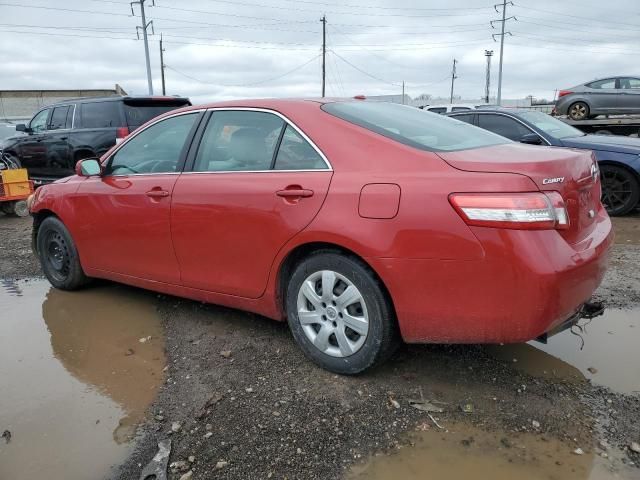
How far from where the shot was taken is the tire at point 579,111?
15.0 meters

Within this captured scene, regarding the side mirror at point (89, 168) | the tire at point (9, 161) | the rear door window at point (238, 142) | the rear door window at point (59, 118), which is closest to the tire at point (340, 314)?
the rear door window at point (238, 142)

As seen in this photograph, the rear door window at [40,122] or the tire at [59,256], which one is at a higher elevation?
the rear door window at [40,122]

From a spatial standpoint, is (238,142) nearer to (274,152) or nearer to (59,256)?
(274,152)

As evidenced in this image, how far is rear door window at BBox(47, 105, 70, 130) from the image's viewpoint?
10008 mm

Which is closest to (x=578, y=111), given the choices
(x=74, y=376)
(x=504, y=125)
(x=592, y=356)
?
(x=504, y=125)

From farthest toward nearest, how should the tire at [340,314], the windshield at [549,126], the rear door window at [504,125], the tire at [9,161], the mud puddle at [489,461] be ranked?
the tire at [9,161] → the rear door window at [504,125] → the windshield at [549,126] → the tire at [340,314] → the mud puddle at [489,461]

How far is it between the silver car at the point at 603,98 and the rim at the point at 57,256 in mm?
14192

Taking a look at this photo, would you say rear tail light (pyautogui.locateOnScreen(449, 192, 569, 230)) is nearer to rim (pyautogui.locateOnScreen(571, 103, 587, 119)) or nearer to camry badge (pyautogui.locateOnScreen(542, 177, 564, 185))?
camry badge (pyautogui.locateOnScreen(542, 177, 564, 185))

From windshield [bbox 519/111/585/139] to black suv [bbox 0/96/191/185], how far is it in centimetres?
591

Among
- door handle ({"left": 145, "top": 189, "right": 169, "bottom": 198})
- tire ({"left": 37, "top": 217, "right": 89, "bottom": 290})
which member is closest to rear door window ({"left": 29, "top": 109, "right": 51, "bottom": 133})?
tire ({"left": 37, "top": 217, "right": 89, "bottom": 290})

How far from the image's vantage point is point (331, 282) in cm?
300

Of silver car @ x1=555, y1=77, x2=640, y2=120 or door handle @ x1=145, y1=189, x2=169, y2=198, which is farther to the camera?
silver car @ x1=555, y1=77, x2=640, y2=120

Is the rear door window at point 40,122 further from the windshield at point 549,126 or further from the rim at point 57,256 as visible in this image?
the windshield at point 549,126

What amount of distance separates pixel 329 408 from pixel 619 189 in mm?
6303
